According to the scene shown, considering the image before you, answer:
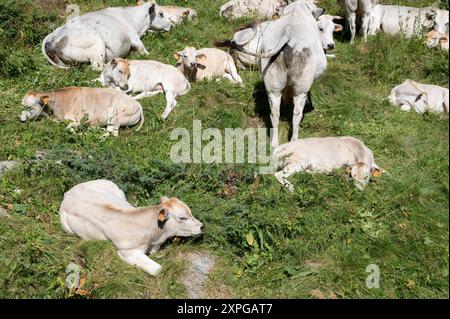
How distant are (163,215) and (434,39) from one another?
7.20m

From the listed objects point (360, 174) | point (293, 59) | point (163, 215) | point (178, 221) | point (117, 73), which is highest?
point (293, 59)

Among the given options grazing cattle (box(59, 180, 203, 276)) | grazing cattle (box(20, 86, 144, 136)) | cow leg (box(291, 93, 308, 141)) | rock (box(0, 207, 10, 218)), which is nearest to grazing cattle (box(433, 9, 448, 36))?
cow leg (box(291, 93, 308, 141))

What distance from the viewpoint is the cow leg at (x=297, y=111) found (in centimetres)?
998

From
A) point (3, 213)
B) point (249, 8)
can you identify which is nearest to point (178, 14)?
point (249, 8)

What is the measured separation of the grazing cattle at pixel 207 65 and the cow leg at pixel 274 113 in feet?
6.71

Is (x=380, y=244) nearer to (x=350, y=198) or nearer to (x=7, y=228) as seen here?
(x=350, y=198)

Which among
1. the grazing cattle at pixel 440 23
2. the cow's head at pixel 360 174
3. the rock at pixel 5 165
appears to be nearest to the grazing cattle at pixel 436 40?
the grazing cattle at pixel 440 23

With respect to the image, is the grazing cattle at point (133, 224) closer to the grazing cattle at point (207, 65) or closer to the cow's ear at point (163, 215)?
the cow's ear at point (163, 215)

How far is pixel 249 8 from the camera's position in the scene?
14672mm

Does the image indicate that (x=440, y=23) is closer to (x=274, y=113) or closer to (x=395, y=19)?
(x=395, y=19)

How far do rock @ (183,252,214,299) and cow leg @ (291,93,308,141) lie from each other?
304 centimetres

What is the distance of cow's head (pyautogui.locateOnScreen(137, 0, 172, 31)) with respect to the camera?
13.9m

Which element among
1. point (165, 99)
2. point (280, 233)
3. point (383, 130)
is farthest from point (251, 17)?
point (280, 233)
